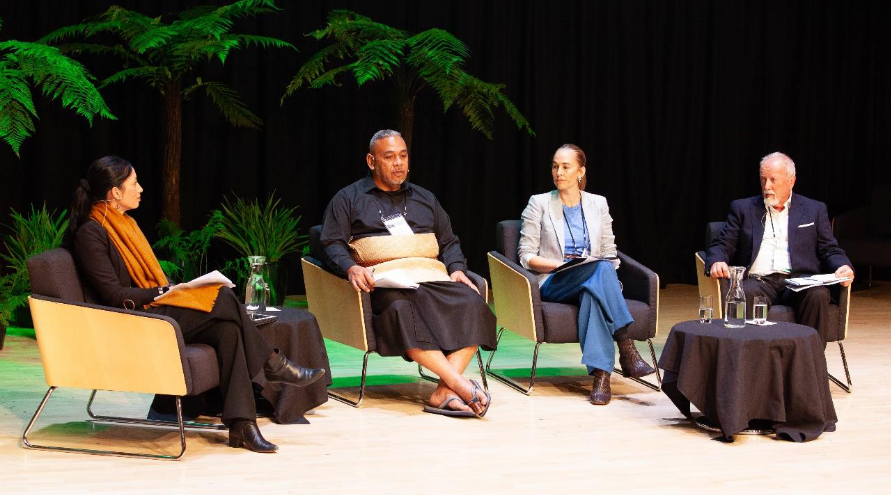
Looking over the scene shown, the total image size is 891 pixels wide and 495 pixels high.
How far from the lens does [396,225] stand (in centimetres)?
520

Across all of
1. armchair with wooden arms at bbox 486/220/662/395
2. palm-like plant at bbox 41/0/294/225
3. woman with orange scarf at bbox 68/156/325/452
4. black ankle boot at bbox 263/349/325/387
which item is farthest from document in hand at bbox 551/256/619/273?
palm-like plant at bbox 41/0/294/225

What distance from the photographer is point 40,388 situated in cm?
521

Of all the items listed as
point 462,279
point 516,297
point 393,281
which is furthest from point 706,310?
point 393,281

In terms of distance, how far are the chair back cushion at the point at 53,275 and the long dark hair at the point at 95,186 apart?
110mm

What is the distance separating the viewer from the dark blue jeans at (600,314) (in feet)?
16.7

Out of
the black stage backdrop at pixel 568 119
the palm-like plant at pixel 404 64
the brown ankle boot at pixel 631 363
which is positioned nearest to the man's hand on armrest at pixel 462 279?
the brown ankle boot at pixel 631 363

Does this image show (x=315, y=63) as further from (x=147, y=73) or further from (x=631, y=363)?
(x=631, y=363)

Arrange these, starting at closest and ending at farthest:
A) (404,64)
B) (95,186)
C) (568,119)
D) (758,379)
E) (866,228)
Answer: (95,186) < (758,379) < (404,64) < (568,119) < (866,228)

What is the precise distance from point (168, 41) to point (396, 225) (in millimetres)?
2571

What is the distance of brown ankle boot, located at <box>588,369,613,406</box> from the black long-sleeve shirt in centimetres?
79

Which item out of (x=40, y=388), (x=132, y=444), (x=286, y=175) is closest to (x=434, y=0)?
(x=286, y=175)

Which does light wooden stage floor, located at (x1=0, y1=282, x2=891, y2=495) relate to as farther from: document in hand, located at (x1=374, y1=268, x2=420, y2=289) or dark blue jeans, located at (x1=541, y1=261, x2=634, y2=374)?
document in hand, located at (x1=374, y1=268, x2=420, y2=289)

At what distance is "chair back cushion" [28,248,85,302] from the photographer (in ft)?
13.3

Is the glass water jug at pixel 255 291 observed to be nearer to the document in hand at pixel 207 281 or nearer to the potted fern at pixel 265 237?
the document in hand at pixel 207 281
